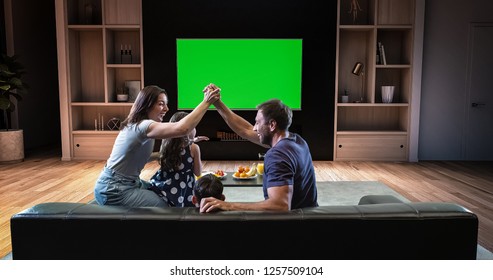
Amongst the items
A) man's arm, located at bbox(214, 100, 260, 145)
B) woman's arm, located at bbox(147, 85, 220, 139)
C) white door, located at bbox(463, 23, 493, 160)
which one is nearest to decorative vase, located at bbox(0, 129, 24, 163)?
man's arm, located at bbox(214, 100, 260, 145)

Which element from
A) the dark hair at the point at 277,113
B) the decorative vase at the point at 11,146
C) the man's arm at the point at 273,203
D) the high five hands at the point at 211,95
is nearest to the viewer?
the man's arm at the point at 273,203

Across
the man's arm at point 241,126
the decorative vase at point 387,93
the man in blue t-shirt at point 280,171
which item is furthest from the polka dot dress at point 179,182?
the decorative vase at point 387,93

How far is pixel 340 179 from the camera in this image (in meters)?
5.38

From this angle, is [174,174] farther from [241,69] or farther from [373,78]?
[373,78]

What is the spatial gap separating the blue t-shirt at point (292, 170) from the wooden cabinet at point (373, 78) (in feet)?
15.3

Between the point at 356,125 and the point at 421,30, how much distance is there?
1654mm

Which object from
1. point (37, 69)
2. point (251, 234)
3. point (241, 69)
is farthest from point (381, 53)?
point (37, 69)

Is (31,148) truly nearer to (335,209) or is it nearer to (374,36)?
(374,36)

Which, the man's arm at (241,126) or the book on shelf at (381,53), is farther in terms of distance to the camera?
the book on shelf at (381,53)

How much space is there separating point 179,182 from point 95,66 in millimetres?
4916

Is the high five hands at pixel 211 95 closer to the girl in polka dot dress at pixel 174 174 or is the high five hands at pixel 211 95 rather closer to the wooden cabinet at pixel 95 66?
the girl in polka dot dress at pixel 174 174

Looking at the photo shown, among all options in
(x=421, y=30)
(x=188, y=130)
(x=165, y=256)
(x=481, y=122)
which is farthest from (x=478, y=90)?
(x=165, y=256)

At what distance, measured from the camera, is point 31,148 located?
7.88 meters

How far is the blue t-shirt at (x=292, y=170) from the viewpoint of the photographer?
1854 millimetres
